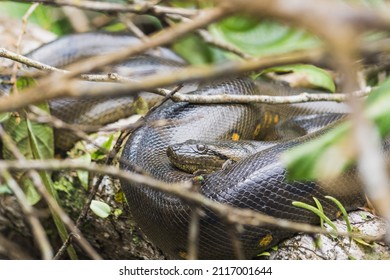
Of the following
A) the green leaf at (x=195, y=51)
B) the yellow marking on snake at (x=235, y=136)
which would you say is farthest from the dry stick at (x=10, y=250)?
the green leaf at (x=195, y=51)

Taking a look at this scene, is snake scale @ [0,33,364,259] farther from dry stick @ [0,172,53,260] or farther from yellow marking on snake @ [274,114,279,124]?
dry stick @ [0,172,53,260]

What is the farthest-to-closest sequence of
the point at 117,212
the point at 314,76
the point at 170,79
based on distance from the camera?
1. the point at 314,76
2. the point at 117,212
3. the point at 170,79

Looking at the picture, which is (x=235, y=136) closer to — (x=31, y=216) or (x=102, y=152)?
(x=102, y=152)

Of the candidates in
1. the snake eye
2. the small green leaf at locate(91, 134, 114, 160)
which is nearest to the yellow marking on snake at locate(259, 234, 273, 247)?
the snake eye

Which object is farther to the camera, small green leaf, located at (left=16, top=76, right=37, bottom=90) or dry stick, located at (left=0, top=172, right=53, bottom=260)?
small green leaf, located at (left=16, top=76, right=37, bottom=90)

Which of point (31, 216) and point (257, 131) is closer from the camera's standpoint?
point (31, 216)

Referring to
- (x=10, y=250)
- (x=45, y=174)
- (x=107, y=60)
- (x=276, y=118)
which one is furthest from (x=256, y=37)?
(x=107, y=60)
